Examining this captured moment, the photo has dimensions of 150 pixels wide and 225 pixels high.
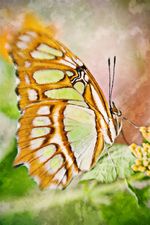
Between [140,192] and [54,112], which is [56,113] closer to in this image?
[54,112]

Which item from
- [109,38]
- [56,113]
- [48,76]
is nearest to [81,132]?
[56,113]

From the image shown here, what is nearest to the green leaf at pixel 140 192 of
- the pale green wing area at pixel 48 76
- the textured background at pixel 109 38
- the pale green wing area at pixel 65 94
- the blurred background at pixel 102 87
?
the blurred background at pixel 102 87

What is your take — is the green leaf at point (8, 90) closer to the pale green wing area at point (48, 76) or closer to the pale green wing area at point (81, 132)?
the pale green wing area at point (48, 76)

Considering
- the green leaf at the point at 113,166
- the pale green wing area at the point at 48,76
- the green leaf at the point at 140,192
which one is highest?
the pale green wing area at the point at 48,76

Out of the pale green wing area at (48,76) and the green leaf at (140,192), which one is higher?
the pale green wing area at (48,76)

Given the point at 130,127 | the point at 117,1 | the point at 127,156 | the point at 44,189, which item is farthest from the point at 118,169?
the point at 117,1

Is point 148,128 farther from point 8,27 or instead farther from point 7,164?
point 8,27
